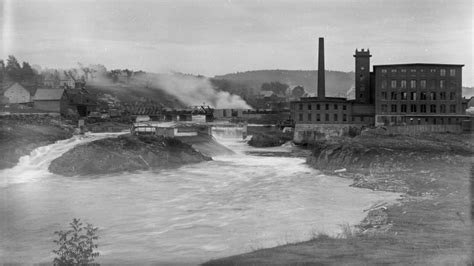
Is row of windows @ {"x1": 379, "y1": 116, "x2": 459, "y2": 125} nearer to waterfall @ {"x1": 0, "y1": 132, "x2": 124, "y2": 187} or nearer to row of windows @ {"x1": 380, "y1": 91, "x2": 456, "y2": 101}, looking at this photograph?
row of windows @ {"x1": 380, "y1": 91, "x2": 456, "y2": 101}

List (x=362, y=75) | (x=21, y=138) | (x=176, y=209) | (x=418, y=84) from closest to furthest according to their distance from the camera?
(x=176, y=209), (x=21, y=138), (x=418, y=84), (x=362, y=75)

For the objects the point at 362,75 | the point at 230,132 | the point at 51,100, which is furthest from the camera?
the point at 230,132

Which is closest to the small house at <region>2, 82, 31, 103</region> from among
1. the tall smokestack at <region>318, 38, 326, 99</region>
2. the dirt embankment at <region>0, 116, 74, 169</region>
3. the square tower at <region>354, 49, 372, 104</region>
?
the dirt embankment at <region>0, 116, 74, 169</region>

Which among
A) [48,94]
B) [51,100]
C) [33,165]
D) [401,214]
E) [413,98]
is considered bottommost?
[401,214]

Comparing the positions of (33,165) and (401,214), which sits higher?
(33,165)

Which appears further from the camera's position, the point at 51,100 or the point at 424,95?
the point at 51,100

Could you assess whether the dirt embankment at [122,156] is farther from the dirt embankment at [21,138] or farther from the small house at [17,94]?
the small house at [17,94]

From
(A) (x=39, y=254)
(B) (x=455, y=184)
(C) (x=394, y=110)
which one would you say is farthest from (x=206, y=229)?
(C) (x=394, y=110)

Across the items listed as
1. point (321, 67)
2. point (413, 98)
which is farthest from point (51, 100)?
point (413, 98)

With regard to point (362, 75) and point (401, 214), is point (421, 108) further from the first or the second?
point (401, 214)
